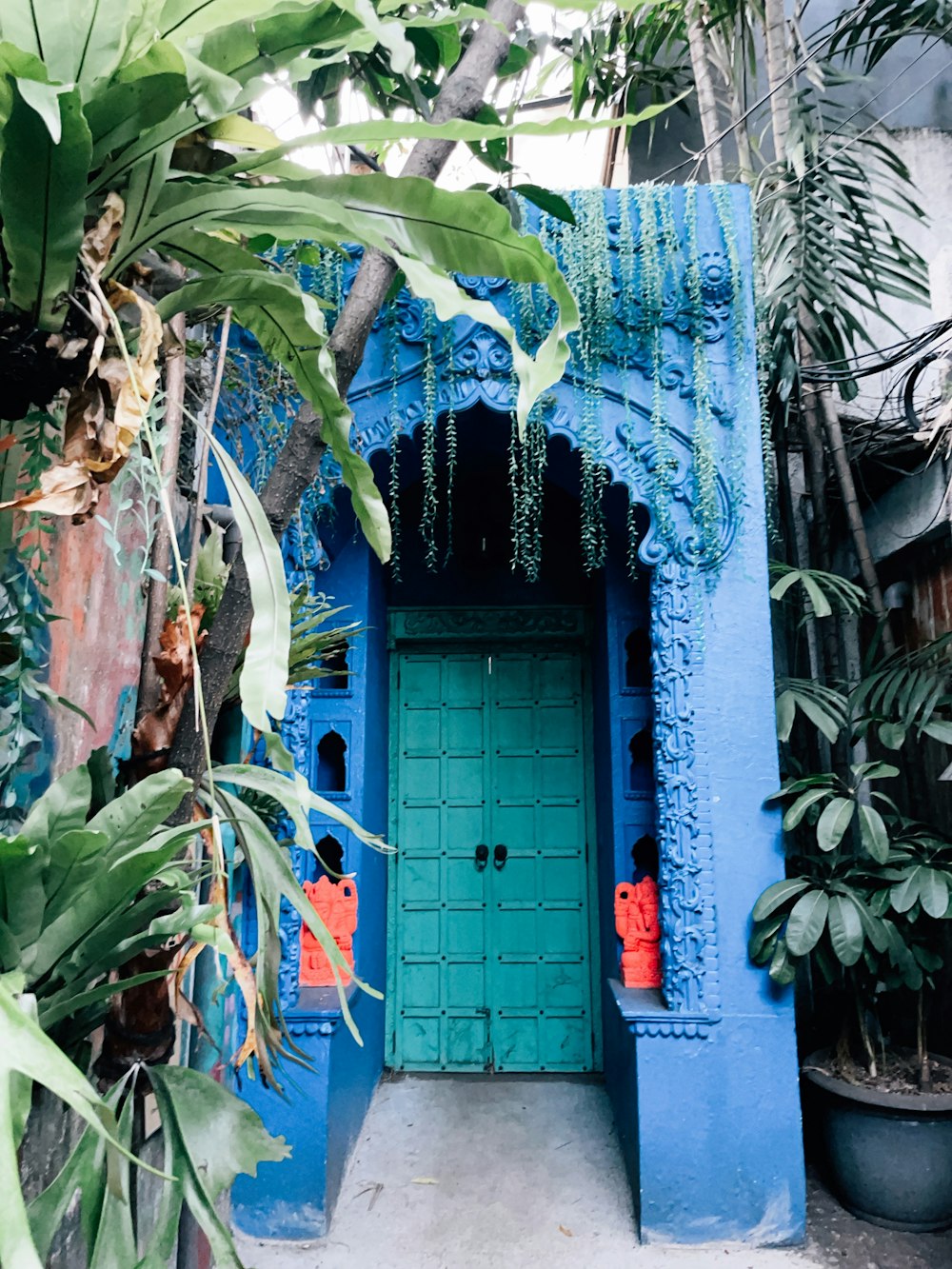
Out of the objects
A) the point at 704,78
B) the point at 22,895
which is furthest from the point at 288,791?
the point at 704,78

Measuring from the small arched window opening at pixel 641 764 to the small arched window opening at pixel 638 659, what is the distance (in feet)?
0.70

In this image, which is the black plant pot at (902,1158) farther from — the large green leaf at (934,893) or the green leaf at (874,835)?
the green leaf at (874,835)

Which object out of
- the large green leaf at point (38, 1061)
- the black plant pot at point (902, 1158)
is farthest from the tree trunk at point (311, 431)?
the black plant pot at point (902, 1158)

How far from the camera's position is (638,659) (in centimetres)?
324

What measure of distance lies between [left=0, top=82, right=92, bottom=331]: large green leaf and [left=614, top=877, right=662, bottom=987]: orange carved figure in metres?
2.57

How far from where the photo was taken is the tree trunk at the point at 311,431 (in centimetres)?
105

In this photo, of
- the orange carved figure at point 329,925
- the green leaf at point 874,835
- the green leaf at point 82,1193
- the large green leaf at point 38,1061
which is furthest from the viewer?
the orange carved figure at point 329,925

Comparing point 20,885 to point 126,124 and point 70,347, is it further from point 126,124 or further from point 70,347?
point 126,124

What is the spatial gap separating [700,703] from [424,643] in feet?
5.30

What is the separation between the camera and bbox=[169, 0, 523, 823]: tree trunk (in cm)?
105

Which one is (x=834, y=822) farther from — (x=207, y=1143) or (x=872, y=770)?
(x=207, y=1143)

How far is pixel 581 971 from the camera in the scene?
12.1 ft

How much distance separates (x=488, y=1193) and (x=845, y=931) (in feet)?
4.76

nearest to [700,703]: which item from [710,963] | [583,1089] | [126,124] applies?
[710,963]
